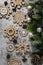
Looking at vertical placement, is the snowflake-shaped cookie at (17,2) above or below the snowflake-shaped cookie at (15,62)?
above

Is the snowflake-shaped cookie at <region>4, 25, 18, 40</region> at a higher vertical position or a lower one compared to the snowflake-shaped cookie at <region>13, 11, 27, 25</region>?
lower

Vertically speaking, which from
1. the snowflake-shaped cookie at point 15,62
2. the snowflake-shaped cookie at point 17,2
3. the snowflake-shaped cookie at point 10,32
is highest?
the snowflake-shaped cookie at point 17,2

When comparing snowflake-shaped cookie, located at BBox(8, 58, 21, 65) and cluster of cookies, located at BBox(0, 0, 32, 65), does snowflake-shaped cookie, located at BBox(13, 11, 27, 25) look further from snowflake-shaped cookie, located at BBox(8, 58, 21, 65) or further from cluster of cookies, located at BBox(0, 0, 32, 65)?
snowflake-shaped cookie, located at BBox(8, 58, 21, 65)

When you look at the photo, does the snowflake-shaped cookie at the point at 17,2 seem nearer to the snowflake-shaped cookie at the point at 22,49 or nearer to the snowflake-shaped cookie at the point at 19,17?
the snowflake-shaped cookie at the point at 19,17

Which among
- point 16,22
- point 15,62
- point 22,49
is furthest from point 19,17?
point 15,62

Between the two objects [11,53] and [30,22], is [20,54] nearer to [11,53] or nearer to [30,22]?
[11,53]

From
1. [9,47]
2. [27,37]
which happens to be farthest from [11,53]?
[27,37]

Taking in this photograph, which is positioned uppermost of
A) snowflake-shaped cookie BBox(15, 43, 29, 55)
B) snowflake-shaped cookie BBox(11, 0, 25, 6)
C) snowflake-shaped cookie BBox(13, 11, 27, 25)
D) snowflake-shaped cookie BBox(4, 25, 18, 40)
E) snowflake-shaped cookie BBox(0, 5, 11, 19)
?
snowflake-shaped cookie BBox(11, 0, 25, 6)

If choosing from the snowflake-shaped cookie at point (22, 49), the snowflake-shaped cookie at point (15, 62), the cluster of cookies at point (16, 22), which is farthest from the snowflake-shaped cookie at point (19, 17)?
the snowflake-shaped cookie at point (15, 62)

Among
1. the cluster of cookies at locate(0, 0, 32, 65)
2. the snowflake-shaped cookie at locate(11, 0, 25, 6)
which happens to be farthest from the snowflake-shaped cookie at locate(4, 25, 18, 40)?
the snowflake-shaped cookie at locate(11, 0, 25, 6)
